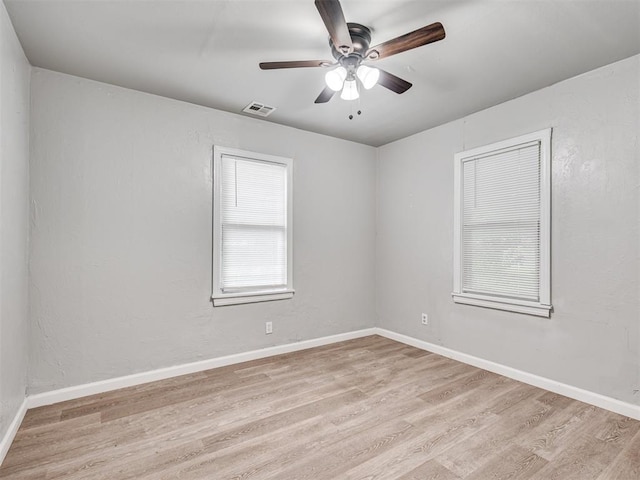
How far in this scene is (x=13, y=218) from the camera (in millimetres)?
2203

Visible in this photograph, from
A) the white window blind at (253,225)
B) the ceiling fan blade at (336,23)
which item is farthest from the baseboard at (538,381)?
the ceiling fan blade at (336,23)

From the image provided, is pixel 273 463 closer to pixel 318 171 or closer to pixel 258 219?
pixel 258 219

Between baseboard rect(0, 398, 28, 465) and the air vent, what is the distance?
9.77 feet

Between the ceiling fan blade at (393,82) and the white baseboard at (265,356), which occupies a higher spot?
the ceiling fan blade at (393,82)

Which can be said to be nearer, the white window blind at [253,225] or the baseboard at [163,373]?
the baseboard at [163,373]

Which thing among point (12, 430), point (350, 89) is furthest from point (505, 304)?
point (12, 430)

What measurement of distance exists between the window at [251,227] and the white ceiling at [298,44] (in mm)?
696

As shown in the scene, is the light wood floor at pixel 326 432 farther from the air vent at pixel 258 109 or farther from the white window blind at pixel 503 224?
the air vent at pixel 258 109

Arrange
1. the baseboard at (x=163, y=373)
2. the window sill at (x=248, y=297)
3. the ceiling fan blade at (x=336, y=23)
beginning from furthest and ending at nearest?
the window sill at (x=248, y=297) → the baseboard at (x=163, y=373) → the ceiling fan blade at (x=336, y=23)

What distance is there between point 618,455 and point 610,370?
756mm

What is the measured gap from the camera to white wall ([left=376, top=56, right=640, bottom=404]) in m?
2.52

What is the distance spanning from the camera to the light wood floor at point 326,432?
74.9 inches

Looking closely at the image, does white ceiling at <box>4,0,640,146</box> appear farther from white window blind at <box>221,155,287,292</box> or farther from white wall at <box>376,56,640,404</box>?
white window blind at <box>221,155,287,292</box>

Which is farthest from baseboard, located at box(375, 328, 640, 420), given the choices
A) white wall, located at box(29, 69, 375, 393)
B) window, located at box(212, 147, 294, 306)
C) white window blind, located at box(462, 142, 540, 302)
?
window, located at box(212, 147, 294, 306)
